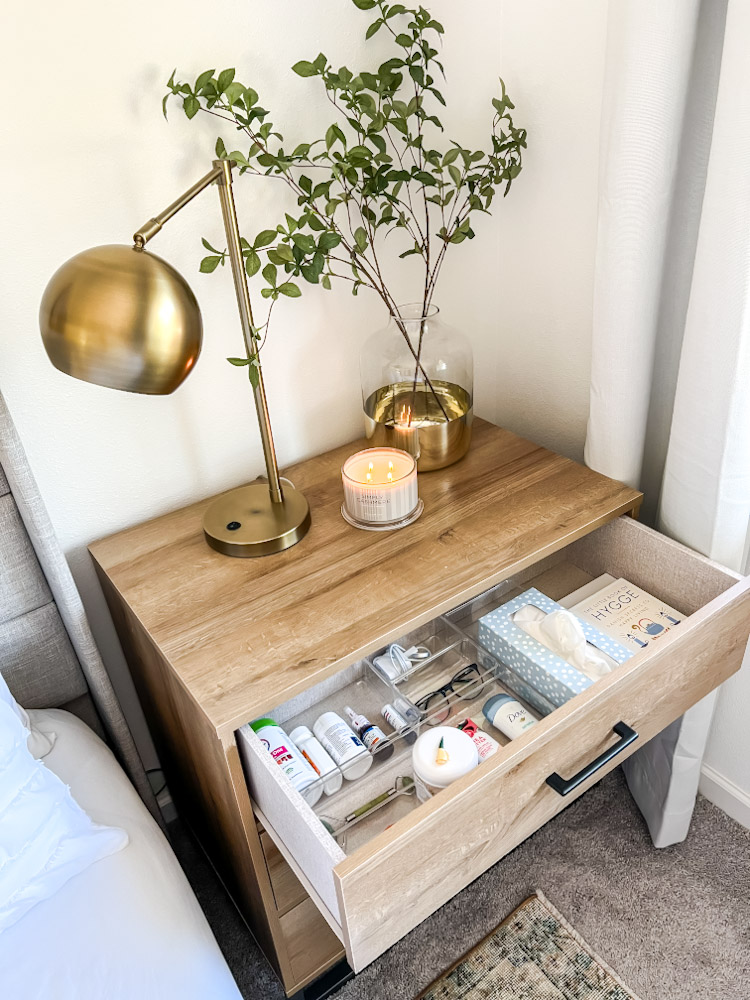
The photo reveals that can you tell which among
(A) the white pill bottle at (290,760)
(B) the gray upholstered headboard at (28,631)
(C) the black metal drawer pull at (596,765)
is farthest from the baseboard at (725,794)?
(B) the gray upholstered headboard at (28,631)

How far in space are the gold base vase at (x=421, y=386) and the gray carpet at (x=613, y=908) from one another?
2.29 feet

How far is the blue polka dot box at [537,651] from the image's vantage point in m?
0.88

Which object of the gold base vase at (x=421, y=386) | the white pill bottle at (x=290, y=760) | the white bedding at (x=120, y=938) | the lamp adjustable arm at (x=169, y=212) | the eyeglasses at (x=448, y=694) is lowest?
the white bedding at (x=120, y=938)

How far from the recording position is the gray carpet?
1120 millimetres

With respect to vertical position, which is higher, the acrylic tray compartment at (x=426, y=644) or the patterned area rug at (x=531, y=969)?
the acrylic tray compartment at (x=426, y=644)

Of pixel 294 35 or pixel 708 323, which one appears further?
pixel 294 35

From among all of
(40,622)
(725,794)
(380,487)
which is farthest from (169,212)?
(725,794)

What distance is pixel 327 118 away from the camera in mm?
1063

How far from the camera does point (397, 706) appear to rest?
3.16 ft

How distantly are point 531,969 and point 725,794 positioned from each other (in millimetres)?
472

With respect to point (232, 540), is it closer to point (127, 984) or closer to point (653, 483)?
point (127, 984)

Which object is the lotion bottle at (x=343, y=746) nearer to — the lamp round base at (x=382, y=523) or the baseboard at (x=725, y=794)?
the lamp round base at (x=382, y=523)

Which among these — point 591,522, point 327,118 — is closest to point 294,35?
point 327,118

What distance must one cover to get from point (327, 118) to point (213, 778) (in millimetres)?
903
